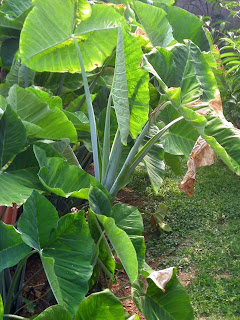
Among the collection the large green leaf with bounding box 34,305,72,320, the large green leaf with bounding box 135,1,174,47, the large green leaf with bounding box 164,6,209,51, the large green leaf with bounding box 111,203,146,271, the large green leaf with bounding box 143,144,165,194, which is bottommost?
the large green leaf with bounding box 143,144,165,194

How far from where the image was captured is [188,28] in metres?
2.60

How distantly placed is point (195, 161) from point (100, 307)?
2.05ft

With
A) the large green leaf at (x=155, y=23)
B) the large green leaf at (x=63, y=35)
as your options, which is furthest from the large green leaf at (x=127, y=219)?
the large green leaf at (x=155, y=23)

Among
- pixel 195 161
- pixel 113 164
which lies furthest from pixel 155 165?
pixel 195 161

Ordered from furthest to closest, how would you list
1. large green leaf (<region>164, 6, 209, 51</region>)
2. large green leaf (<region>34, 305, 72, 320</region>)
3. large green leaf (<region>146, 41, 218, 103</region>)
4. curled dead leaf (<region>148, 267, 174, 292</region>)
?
large green leaf (<region>164, 6, 209, 51</region>) < large green leaf (<region>146, 41, 218, 103</region>) < curled dead leaf (<region>148, 267, 174, 292</region>) < large green leaf (<region>34, 305, 72, 320</region>)

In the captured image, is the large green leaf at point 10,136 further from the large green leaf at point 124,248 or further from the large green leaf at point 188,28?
the large green leaf at point 188,28

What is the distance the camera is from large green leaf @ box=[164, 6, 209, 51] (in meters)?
2.58

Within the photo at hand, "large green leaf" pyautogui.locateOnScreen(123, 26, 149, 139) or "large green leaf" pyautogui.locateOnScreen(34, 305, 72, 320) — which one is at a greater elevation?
"large green leaf" pyautogui.locateOnScreen(123, 26, 149, 139)

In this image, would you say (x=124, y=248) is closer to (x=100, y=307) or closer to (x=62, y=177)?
(x=100, y=307)

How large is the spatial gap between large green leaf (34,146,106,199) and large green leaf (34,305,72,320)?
420 millimetres

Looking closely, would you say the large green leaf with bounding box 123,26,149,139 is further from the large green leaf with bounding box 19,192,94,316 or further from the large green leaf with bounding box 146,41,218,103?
the large green leaf with bounding box 19,192,94,316

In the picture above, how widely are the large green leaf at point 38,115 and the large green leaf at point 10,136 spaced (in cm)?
8

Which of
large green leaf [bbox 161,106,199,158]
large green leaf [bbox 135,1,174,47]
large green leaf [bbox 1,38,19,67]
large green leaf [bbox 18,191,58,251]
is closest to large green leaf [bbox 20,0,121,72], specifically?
large green leaf [bbox 135,1,174,47]

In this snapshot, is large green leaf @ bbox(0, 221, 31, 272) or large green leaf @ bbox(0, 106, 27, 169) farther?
large green leaf @ bbox(0, 106, 27, 169)
